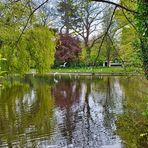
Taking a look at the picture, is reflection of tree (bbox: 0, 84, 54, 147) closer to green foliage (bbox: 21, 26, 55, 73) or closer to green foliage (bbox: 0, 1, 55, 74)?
green foliage (bbox: 0, 1, 55, 74)

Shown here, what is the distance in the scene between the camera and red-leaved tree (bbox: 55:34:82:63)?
51438mm

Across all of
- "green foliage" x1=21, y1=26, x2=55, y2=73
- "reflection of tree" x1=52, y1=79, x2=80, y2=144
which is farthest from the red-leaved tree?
"green foliage" x1=21, y1=26, x2=55, y2=73

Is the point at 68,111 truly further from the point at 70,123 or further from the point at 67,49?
the point at 67,49

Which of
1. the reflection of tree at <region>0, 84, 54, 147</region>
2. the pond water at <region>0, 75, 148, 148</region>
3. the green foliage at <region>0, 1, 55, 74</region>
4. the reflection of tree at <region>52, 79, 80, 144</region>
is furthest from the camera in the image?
the green foliage at <region>0, 1, 55, 74</region>

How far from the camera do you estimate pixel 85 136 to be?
10.9 m

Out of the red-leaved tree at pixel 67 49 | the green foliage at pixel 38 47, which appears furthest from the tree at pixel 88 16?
the red-leaved tree at pixel 67 49

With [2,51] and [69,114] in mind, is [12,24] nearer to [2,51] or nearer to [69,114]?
[2,51]

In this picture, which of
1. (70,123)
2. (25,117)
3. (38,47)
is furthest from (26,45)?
(70,123)

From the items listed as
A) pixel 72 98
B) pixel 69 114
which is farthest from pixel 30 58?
pixel 69 114

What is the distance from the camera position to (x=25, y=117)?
14.2m

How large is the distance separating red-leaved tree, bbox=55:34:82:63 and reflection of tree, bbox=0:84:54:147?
3041cm

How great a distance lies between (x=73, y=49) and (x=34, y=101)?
3269cm

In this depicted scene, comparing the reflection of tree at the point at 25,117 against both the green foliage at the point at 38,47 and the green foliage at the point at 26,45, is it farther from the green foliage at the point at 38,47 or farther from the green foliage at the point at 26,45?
the green foliage at the point at 38,47

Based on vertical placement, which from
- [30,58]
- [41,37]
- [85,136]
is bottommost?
[85,136]
